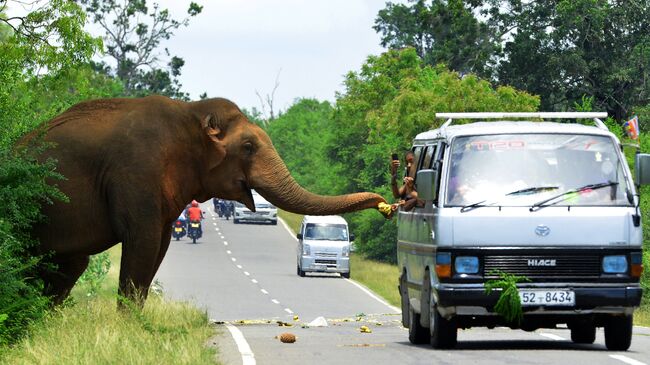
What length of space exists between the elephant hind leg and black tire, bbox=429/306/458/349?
17.8 ft

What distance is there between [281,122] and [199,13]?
60038 mm

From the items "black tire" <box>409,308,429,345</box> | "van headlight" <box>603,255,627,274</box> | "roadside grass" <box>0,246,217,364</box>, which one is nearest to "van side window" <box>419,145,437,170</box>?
"black tire" <box>409,308,429,345</box>

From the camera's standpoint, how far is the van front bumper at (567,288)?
16.7m

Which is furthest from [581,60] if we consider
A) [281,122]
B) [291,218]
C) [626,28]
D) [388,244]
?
[281,122]

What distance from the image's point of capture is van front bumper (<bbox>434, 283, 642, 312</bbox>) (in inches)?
656

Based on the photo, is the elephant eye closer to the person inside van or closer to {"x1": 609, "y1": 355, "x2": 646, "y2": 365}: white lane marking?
the person inside van

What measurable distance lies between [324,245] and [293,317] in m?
21.9

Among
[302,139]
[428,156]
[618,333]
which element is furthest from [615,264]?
[302,139]

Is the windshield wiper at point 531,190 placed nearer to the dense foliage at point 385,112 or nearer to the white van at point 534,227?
the white van at point 534,227

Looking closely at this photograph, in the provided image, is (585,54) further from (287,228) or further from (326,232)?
(287,228)

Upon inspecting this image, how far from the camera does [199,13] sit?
340 feet

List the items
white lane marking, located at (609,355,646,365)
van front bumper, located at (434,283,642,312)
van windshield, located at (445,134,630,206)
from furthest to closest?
van windshield, located at (445,134,630,206) → van front bumper, located at (434,283,642,312) → white lane marking, located at (609,355,646,365)

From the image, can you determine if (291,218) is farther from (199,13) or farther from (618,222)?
(618,222)

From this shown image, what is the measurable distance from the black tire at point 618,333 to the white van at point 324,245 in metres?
41.3
